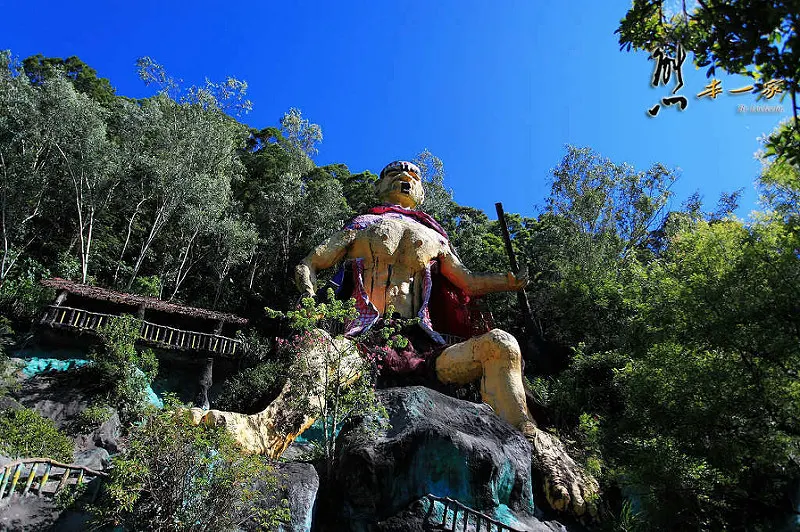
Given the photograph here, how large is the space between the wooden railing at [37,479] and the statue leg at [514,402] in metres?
4.06

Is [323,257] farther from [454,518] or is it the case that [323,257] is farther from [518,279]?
[454,518]

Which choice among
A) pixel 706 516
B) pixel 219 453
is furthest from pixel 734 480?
pixel 219 453

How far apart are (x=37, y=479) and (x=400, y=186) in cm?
678

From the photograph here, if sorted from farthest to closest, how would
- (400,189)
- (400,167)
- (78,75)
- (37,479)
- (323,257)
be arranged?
(78,75) → (400,167) → (400,189) → (323,257) → (37,479)

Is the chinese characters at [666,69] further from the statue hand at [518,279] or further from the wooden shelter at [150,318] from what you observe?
the wooden shelter at [150,318]

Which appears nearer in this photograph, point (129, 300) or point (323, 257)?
point (323, 257)

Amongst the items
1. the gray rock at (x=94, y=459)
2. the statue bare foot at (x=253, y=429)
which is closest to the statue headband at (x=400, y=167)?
the statue bare foot at (x=253, y=429)

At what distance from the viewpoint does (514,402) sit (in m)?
6.91

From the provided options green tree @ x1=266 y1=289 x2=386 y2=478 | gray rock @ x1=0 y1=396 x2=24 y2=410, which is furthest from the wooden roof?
green tree @ x1=266 y1=289 x2=386 y2=478

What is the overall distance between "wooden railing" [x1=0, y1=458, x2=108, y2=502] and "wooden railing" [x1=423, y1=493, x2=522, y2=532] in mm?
2906

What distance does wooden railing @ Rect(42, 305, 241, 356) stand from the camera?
37.2 feet

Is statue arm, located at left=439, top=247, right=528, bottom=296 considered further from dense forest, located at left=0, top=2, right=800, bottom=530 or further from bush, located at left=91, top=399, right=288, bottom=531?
bush, located at left=91, top=399, right=288, bottom=531

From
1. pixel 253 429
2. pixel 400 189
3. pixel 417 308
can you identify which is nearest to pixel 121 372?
pixel 253 429

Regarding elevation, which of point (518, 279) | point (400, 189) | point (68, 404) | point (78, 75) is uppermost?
point (78, 75)
